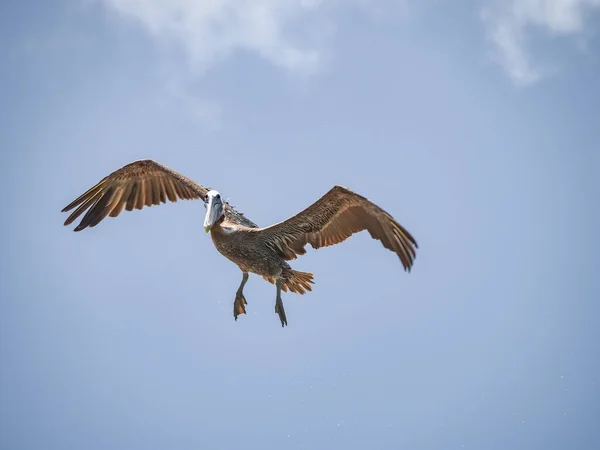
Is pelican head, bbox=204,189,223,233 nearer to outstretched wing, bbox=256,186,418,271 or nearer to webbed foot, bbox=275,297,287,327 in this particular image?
outstretched wing, bbox=256,186,418,271

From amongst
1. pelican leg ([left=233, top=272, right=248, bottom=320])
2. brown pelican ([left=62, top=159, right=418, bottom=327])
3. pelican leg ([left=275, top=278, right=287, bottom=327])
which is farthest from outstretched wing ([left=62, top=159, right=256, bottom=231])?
pelican leg ([left=275, top=278, right=287, bottom=327])

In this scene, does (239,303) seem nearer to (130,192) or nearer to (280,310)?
(280,310)

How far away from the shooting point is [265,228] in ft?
30.9

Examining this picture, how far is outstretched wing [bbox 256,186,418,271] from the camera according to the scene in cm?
842

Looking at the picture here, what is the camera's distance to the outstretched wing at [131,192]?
1066 cm

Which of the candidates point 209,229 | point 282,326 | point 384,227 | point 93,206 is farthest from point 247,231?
point 93,206

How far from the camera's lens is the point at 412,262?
27.4 ft

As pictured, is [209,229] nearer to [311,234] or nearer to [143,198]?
[311,234]

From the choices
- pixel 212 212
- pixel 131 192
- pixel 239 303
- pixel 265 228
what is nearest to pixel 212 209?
pixel 212 212

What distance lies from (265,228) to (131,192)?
104 inches

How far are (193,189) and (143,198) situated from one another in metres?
1.10

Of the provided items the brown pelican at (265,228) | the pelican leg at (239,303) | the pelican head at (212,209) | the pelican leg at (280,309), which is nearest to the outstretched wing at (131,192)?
the brown pelican at (265,228)

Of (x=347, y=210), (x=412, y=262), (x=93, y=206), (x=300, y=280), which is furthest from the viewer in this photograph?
(x=93, y=206)

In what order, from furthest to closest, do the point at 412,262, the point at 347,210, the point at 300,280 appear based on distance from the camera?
the point at 300,280, the point at 347,210, the point at 412,262
